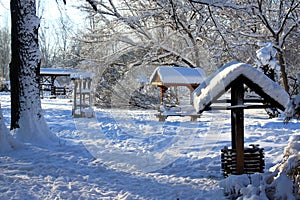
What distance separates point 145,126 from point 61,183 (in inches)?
226

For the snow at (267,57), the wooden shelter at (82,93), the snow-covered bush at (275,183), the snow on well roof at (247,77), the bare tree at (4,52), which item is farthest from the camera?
the bare tree at (4,52)

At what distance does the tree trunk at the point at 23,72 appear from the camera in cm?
780

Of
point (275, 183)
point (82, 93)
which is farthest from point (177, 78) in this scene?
point (275, 183)

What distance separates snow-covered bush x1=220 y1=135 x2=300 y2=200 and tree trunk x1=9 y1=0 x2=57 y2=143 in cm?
513

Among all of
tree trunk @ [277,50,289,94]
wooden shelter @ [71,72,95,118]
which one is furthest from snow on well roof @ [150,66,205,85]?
tree trunk @ [277,50,289,94]

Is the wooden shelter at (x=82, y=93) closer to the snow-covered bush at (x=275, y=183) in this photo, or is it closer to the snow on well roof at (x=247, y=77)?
the snow on well roof at (x=247, y=77)

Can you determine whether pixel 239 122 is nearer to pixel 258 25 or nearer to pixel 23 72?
pixel 23 72

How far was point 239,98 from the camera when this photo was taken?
465cm

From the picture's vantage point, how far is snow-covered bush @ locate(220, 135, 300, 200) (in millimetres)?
3420

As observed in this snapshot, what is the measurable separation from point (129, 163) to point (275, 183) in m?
2.94

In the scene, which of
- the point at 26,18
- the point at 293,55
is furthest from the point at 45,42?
Answer: the point at 26,18

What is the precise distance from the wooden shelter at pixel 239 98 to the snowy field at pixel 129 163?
45cm

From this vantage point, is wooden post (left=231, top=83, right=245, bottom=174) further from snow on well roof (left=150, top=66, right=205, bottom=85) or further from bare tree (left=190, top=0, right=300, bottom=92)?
bare tree (left=190, top=0, right=300, bottom=92)

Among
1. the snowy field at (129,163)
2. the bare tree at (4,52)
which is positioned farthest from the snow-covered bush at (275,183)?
the bare tree at (4,52)
